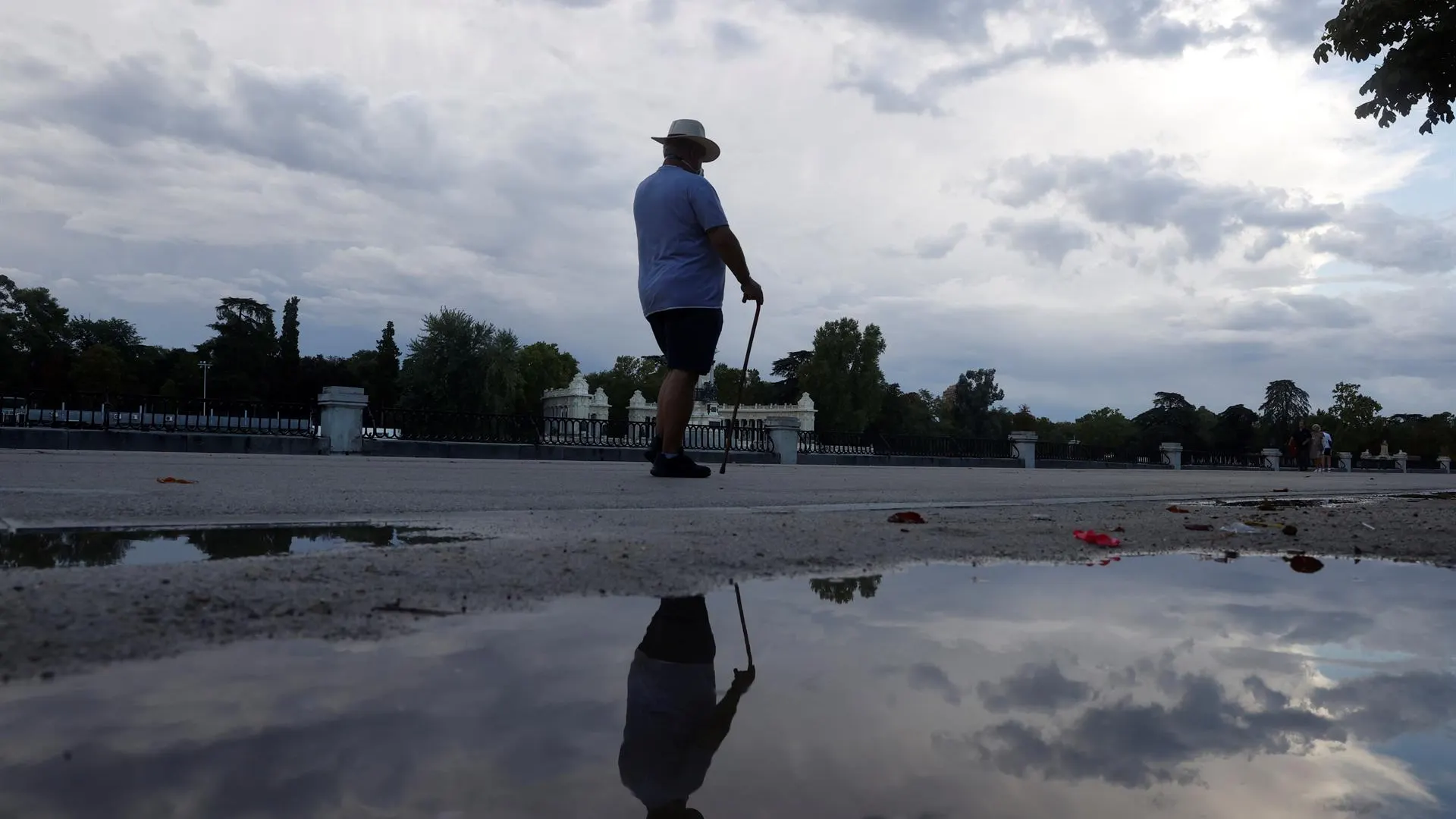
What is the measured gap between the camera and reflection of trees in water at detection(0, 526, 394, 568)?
88.4 inches

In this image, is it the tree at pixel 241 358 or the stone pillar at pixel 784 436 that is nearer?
the stone pillar at pixel 784 436

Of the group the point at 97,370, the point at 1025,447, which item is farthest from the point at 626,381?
the point at 1025,447

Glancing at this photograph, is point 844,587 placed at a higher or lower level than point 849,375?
lower

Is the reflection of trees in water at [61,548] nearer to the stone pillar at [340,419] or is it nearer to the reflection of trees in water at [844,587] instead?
the reflection of trees in water at [844,587]

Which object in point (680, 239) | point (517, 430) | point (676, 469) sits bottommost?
point (676, 469)

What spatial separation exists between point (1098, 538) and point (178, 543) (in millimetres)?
2847

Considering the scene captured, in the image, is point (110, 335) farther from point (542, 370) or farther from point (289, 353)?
point (542, 370)

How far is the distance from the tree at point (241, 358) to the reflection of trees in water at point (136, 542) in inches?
3736

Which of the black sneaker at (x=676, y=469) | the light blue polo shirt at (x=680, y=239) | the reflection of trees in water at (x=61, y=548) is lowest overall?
the reflection of trees in water at (x=61, y=548)

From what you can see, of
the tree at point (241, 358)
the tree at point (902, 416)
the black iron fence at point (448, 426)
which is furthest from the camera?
the tree at point (902, 416)

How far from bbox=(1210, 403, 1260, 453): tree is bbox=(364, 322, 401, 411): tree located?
8213 cm

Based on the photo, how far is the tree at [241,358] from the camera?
9256cm

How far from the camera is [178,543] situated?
8.53 feet

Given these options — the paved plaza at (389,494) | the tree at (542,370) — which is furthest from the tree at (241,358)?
the paved plaza at (389,494)
